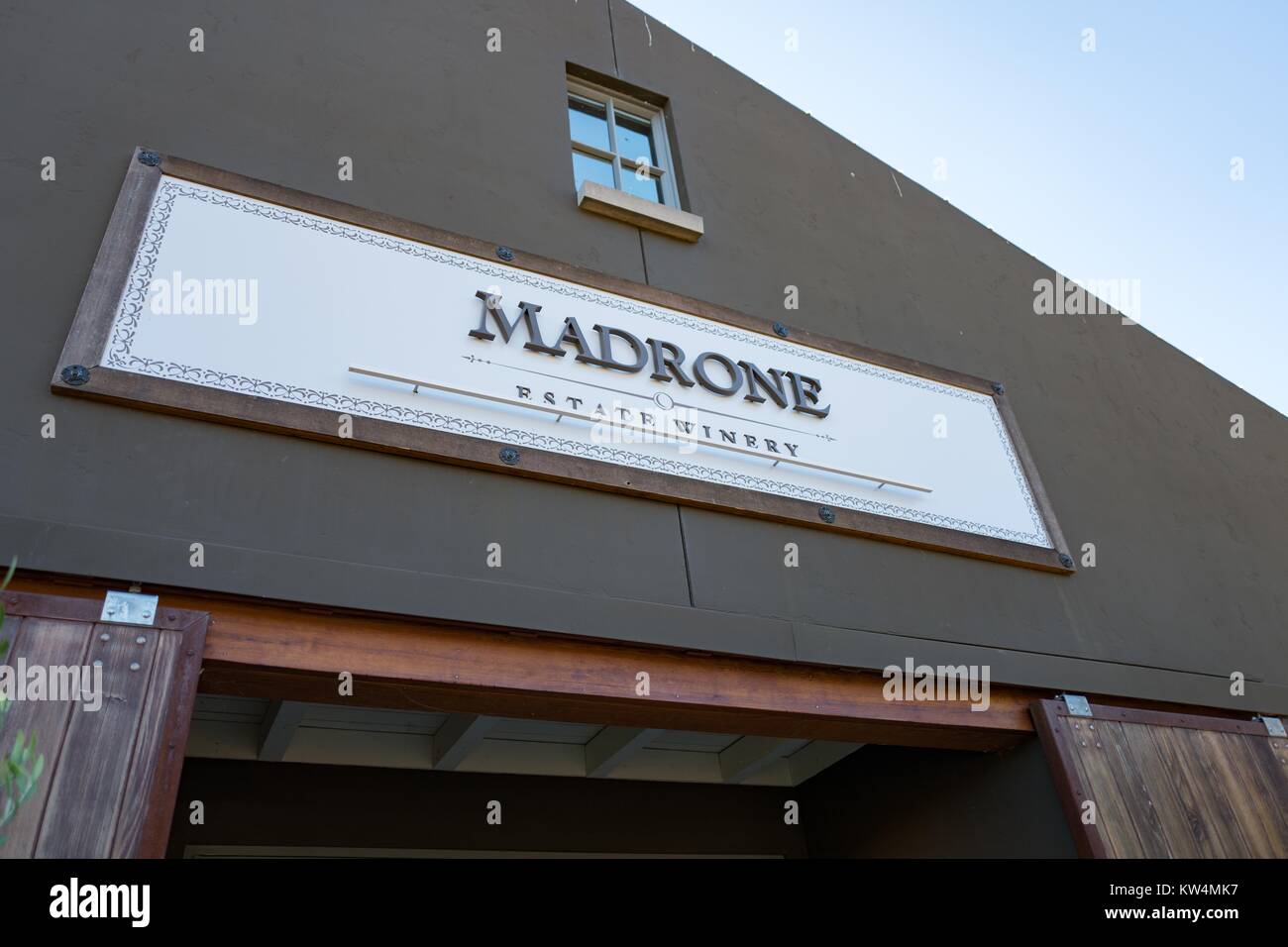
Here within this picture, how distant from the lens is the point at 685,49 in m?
4.44

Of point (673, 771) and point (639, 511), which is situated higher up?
point (639, 511)

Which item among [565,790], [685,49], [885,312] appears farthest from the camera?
[685,49]

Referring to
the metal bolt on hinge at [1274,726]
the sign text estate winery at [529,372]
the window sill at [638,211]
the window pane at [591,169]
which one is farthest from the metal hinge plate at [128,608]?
the metal bolt on hinge at [1274,726]

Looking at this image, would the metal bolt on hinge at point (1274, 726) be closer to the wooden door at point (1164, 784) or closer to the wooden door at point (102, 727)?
the wooden door at point (1164, 784)

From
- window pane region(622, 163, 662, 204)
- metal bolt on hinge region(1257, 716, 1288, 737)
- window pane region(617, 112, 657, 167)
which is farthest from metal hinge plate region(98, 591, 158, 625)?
metal bolt on hinge region(1257, 716, 1288, 737)

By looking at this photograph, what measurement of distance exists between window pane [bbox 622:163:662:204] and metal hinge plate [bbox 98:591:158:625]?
8.04 ft

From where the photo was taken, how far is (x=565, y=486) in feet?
9.09

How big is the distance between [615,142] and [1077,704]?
266cm

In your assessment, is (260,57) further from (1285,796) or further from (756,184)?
(1285,796)

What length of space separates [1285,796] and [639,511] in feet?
7.77

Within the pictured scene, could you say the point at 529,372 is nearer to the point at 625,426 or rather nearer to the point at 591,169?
the point at 625,426

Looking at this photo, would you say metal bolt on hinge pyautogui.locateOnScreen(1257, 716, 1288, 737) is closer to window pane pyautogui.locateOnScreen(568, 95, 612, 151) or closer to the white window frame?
the white window frame
